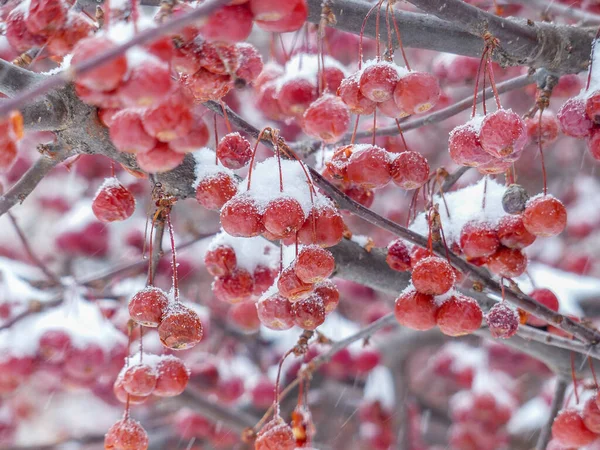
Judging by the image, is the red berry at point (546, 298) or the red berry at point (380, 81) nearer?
the red berry at point (380, 81)

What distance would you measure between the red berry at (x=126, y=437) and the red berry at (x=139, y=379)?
0.28 ft

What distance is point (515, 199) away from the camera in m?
1.17

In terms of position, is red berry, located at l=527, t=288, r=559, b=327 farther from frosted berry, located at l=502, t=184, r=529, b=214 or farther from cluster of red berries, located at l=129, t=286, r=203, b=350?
cluster of red berries, located at l=129, t=286, r=203, b=350

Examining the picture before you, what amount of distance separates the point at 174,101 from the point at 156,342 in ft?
7.01

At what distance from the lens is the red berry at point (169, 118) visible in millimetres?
707

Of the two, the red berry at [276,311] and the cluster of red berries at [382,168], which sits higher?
the cluster of red berries at [382,168]

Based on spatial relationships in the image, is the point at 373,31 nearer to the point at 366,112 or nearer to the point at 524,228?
the point at 366,112

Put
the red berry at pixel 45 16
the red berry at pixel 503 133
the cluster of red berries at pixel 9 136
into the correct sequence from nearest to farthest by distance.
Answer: the cluster of red berries at pixel 9 136 < the red berry at pixel 45 16 < the red berry at pixel 503 133

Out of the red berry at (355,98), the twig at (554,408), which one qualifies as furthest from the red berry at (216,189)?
the twig at (554,408)

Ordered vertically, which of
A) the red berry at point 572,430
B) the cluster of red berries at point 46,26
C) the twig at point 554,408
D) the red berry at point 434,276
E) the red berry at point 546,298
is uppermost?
the cluster of red berries at point 46,26

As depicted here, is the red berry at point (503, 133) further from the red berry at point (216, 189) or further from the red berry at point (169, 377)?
the red berry at point (169, 377)

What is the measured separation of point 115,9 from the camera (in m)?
0.76

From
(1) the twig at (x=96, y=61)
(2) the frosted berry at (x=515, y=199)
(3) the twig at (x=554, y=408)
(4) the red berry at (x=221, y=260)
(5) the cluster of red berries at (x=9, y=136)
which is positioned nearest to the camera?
(1) the twig at (x=96, y=61)

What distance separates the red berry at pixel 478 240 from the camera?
A: 3.92ft
